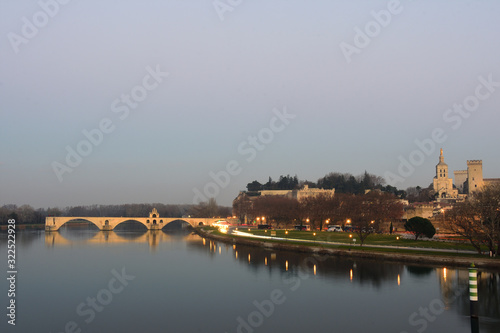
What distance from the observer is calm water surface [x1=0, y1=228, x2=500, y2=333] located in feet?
64.0

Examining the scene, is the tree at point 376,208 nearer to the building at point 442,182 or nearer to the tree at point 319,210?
the tree at point 319,210

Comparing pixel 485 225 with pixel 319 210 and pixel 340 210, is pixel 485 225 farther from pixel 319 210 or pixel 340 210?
pixel 319 210

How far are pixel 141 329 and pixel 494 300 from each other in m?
15.9

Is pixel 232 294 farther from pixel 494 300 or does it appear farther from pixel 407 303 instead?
pixel 494 300

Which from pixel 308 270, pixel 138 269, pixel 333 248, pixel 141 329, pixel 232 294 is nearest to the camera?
pixel 141 329

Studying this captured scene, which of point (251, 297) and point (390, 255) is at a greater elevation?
point (390, 255)

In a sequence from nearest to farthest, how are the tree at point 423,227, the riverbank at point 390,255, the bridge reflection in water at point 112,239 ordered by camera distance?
the riverbank at point 390,255 → the tree at point 423,227 → the bridge reflection in water at point 112,239

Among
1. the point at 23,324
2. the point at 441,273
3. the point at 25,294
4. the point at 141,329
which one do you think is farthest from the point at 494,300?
the point at 25,294

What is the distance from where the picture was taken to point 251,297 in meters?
25.1

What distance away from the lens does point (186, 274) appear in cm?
3391

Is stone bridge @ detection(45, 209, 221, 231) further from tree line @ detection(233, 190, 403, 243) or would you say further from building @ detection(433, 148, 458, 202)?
building @ detection(433, 148, 458, 202)

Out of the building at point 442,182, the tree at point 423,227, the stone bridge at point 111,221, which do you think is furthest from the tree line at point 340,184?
the tree at point 423,227

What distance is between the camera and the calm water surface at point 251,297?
19.5m

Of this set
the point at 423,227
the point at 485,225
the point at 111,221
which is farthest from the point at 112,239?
the point at 485,225
